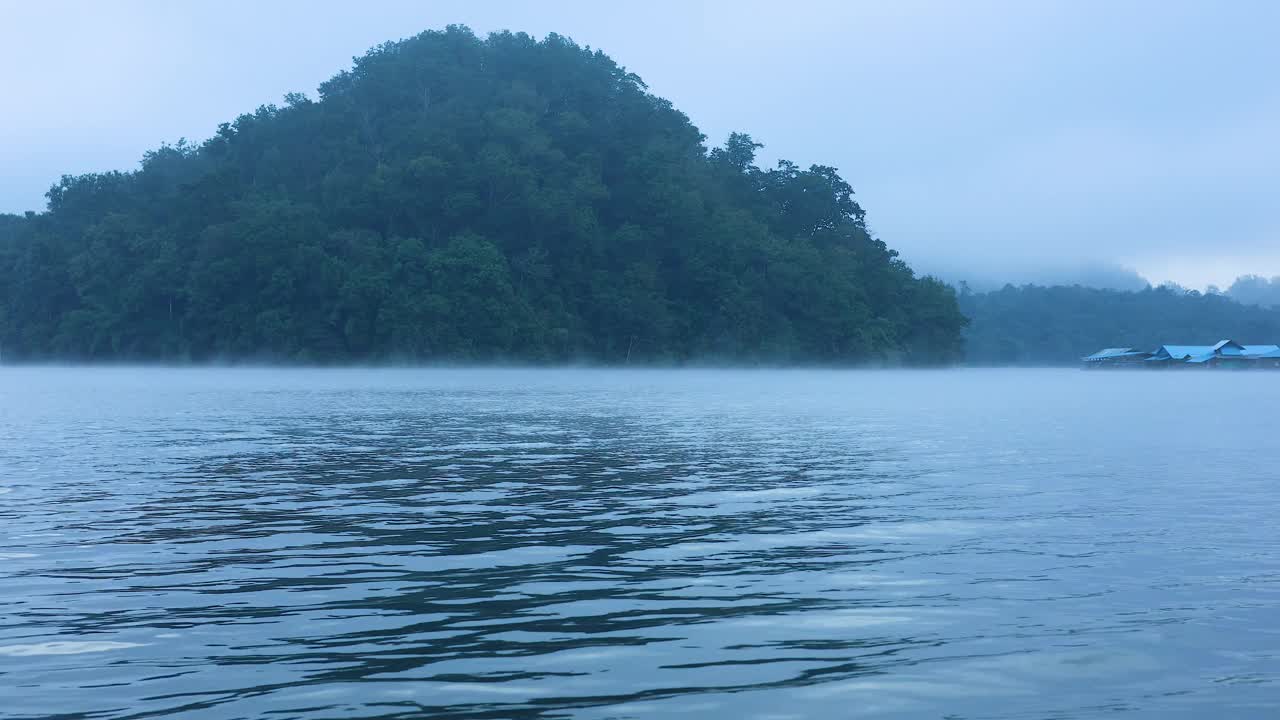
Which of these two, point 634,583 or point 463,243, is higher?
point 463,243

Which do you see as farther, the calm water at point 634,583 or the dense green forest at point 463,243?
the dense green forest at point 463,243

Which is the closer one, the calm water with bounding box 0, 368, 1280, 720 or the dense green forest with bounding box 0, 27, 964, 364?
the calm water with bounding box 0, 368, 1280, 720

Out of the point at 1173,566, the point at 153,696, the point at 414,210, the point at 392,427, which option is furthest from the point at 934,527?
the point at 414,210

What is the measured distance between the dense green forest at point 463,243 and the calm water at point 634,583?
108 m

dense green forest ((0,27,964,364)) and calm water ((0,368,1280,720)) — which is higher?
dense green forest ((0,27,964,364))

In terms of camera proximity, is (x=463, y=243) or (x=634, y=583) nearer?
(x=634, y=583)

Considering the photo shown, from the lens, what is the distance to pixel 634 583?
12.0 metres

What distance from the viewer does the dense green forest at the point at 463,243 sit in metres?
133

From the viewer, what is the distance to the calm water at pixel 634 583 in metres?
8.29

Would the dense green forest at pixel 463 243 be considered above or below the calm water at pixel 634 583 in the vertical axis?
above

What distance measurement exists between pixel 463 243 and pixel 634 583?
12615 cm

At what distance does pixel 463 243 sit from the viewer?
445ft

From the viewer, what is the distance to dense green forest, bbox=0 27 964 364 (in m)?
133

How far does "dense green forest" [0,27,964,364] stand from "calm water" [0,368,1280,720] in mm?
107723
